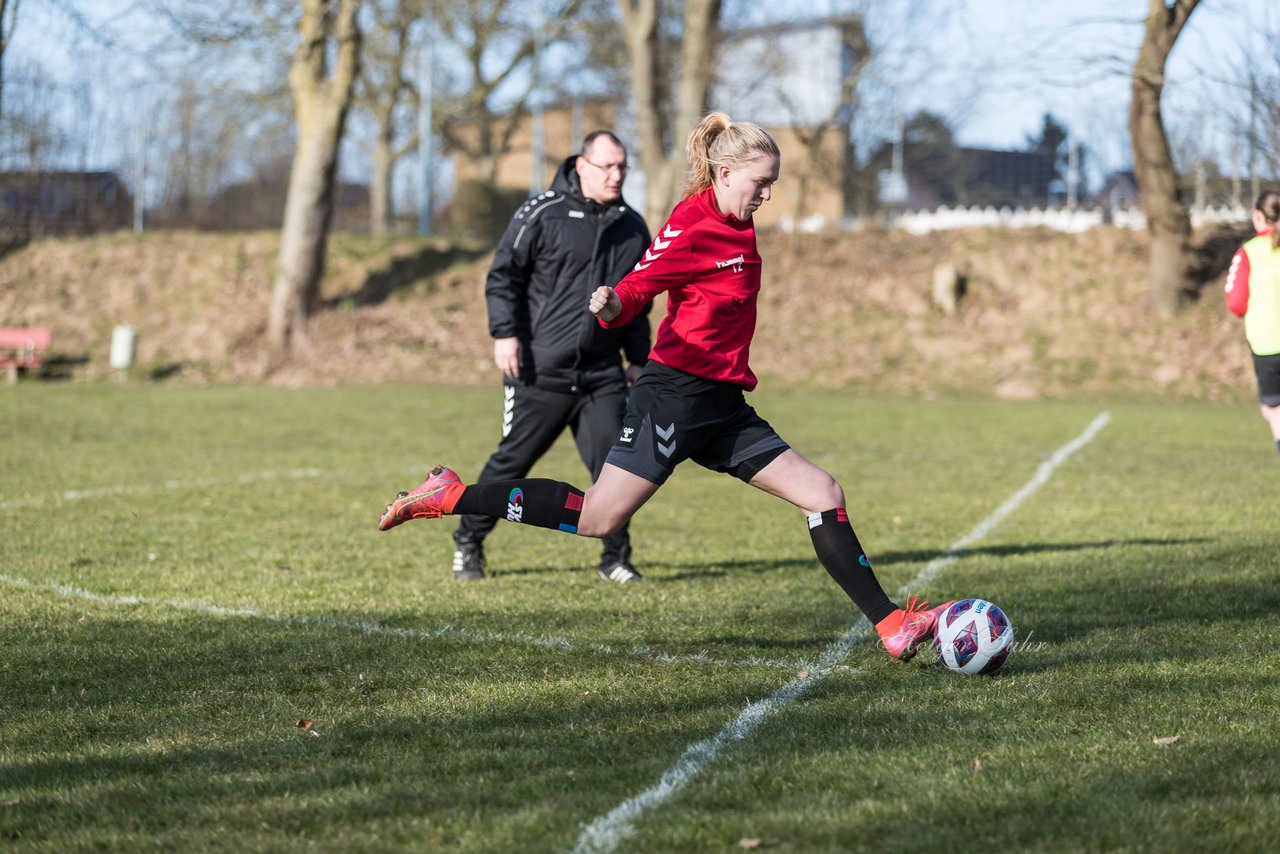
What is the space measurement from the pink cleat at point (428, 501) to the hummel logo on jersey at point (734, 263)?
1.39 metres

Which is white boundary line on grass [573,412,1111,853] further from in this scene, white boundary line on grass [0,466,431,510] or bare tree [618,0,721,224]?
bare tree [618,0,721,224]

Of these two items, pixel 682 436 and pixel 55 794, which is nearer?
pixel 55 794

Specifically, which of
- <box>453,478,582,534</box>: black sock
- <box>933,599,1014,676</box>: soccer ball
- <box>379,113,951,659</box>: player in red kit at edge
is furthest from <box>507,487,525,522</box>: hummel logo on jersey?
<box>933,599,1014,676</box>: soccer ball

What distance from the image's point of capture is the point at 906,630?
17.4ft

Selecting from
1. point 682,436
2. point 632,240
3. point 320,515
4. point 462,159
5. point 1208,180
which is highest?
point 462,159

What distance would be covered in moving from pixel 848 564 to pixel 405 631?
197 cm

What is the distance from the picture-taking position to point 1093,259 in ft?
87.6

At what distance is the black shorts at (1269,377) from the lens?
9891mm

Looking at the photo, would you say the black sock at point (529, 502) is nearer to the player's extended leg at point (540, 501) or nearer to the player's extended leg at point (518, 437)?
the player's extended leg at point (540, 501)

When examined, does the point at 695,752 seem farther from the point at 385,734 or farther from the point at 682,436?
the point at 682,436

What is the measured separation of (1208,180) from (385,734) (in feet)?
75.4

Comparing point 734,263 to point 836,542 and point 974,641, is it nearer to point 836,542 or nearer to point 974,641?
point 836,542

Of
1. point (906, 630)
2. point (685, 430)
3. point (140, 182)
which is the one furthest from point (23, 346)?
point (906, 630)

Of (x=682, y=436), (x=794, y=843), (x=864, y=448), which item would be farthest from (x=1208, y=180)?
(x=794, y=843)
